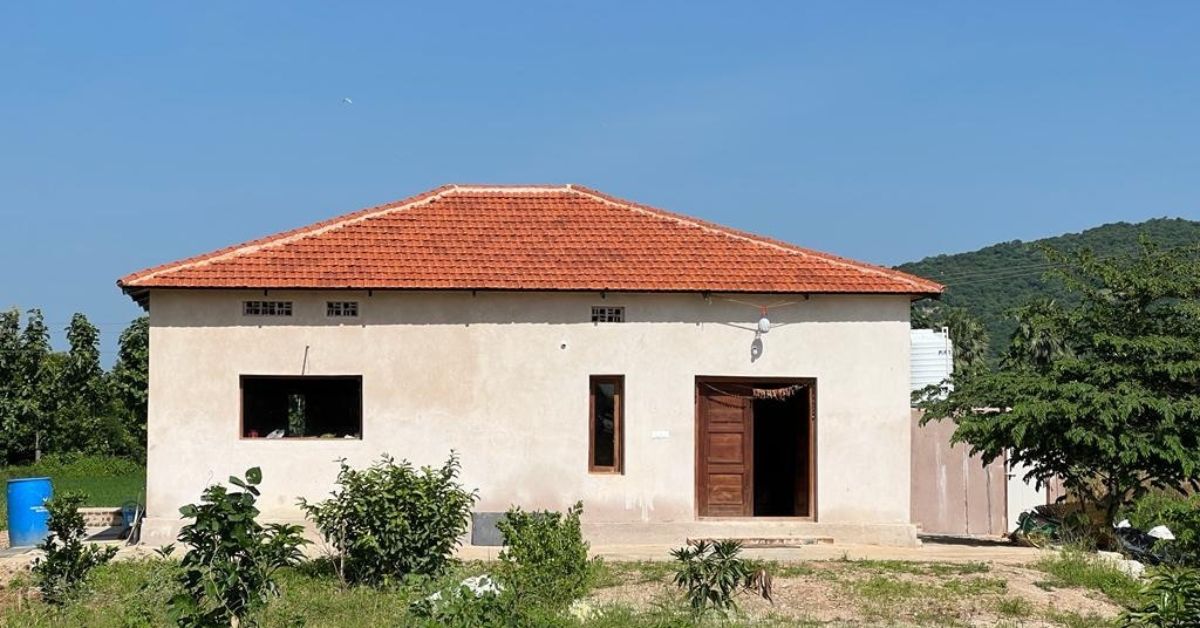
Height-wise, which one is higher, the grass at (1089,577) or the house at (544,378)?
the house at (544,378)

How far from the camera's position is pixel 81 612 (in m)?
13.1

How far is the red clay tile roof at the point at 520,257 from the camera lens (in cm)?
1911

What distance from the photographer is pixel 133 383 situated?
4041 cm

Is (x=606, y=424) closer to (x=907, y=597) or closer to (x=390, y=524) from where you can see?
(x=390, y=524)

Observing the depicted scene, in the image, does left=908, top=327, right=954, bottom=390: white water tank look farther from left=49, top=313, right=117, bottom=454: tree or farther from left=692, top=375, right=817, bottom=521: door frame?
left=49, top=313, right=117, bottom=454: tree

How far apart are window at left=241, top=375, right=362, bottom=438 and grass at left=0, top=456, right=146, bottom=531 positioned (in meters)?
10.8

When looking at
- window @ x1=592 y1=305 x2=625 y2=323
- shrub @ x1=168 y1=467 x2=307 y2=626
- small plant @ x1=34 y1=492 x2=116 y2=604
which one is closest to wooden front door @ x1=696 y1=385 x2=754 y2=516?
window @ x1=592 y1=305 x2=625 y2=323

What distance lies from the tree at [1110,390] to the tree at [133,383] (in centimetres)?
2677

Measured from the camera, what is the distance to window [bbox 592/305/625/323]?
19.5 m

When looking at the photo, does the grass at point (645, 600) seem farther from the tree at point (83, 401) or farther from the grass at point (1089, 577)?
the tree at point (83, 401)

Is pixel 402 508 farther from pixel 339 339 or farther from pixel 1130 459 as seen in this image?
pixel 1130 459

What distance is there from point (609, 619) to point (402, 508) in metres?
3.44

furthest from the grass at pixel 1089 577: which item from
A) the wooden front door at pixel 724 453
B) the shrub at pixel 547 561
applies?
the shrub at pixel 547 561

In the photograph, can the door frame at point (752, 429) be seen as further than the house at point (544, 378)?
Yes
